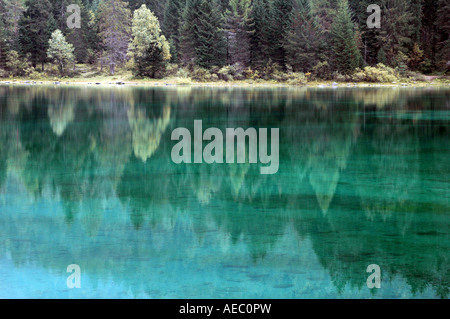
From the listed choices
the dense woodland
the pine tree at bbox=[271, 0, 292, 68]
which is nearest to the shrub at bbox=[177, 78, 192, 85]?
the dense woodland

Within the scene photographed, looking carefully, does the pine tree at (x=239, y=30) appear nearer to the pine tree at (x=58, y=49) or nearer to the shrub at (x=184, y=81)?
the shrub at (x=184, y=81)

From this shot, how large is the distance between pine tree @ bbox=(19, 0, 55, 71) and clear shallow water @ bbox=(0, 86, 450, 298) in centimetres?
6791

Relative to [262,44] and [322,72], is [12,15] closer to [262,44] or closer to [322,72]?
[262,44]

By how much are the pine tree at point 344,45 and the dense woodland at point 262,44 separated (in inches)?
4.8

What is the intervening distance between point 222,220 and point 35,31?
80770 millimetres

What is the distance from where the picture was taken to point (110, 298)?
7371 mm

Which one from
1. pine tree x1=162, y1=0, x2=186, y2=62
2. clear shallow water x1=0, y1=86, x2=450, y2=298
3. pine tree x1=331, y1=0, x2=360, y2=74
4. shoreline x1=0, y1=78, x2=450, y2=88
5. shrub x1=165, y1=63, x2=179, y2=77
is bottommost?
clear shallow water x1=0, y1=86, x2=450, y2=298

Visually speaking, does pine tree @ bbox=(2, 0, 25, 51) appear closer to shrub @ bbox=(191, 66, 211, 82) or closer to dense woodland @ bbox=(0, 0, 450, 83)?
dense woodland @ bbox=(0, 0, 450, 83)

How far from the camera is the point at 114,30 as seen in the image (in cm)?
9062

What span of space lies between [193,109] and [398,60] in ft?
162

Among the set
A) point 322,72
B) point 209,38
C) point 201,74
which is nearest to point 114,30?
point 209,38

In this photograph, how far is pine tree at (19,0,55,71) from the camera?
84625mm

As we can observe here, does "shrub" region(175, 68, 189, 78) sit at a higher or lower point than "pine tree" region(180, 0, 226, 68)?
lower
